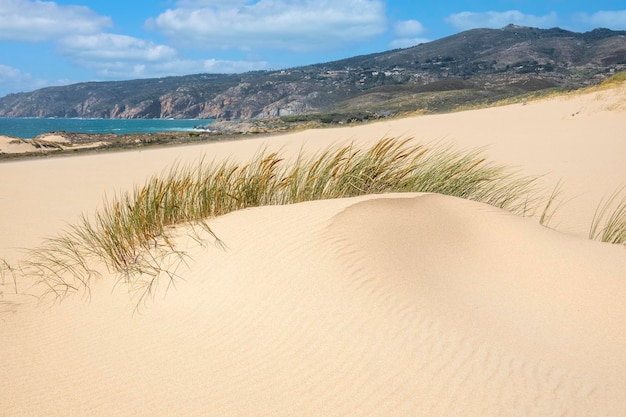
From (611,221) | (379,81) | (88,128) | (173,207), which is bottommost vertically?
(611,221)

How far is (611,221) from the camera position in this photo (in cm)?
521

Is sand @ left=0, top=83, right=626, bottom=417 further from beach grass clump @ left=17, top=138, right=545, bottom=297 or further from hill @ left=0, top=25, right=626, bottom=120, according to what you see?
hill @ left=0, top=25, right=626, bottom=120

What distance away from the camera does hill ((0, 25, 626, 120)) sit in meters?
66.8

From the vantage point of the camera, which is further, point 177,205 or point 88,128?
point 88,128

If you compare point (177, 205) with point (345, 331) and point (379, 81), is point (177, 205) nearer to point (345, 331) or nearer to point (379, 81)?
point (345, 331)

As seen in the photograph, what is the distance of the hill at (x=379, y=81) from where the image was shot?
66.8 m

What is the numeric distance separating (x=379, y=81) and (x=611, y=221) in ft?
284

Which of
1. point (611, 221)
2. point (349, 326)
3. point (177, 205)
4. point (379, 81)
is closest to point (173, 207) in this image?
point (177, 205)

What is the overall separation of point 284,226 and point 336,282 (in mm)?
784

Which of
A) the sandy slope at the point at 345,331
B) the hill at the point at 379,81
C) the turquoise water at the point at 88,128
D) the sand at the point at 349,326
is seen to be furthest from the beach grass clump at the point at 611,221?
the hill at the point at 379,81

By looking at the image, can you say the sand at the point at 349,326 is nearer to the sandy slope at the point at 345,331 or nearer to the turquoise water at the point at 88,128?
the sandy slope at the point at 345,331

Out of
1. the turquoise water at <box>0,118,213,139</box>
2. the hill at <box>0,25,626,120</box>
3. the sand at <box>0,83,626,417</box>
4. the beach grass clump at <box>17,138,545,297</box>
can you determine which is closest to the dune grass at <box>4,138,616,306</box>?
the beach grass clump at <box>17,138,545,297</box>

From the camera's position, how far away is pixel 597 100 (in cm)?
1683

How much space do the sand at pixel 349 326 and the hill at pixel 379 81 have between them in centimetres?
5192
